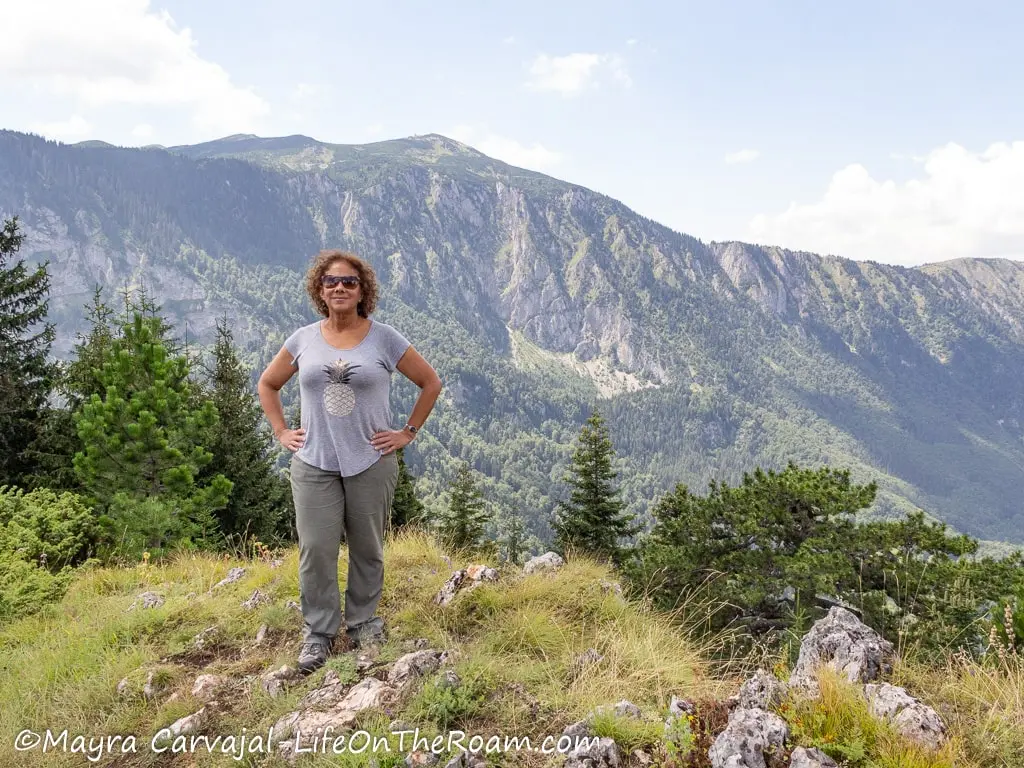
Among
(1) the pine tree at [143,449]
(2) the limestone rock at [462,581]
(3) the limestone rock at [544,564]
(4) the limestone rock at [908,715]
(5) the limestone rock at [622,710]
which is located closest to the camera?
(4) the limestone rock at [908,715]

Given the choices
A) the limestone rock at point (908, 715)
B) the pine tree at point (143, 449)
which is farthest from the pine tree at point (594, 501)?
the limestone rock at point (908, 715)

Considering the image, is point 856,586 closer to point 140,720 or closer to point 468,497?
point 140,720

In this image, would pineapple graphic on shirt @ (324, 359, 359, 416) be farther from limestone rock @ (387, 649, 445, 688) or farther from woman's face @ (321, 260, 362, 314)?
limestone rock @ (387, 649, 445, 688)

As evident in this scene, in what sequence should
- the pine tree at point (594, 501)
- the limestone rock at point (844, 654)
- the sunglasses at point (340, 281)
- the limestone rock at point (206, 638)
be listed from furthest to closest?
the pine tree at point (594, 501) < the limestone rock at point (206, 638) < the sunglasses at point (340, 281) < the limestone rock at point (844, 654)

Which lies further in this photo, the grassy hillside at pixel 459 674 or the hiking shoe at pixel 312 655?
the hiking shoe at pixel 312 655

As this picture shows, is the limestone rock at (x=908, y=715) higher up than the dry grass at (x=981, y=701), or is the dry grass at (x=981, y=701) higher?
the limestone rock at (x=908, y=715)

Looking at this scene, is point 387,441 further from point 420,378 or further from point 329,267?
point 329,267

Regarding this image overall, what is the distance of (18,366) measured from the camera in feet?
52.7

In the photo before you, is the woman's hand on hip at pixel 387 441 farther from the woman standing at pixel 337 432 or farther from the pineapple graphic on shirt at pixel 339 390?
the pineapple graphic on shirt at pixel 339 390

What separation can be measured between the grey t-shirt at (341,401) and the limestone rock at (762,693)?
106 inches

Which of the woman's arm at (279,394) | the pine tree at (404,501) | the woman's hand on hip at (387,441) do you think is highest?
the woman's arm at (279,394)

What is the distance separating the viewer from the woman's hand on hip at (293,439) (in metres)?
3.94

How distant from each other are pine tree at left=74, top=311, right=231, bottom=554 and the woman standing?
8.51 m

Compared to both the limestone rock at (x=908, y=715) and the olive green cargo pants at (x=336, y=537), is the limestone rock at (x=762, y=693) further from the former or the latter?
the olive green cargo pants at (x=336, y=537)
